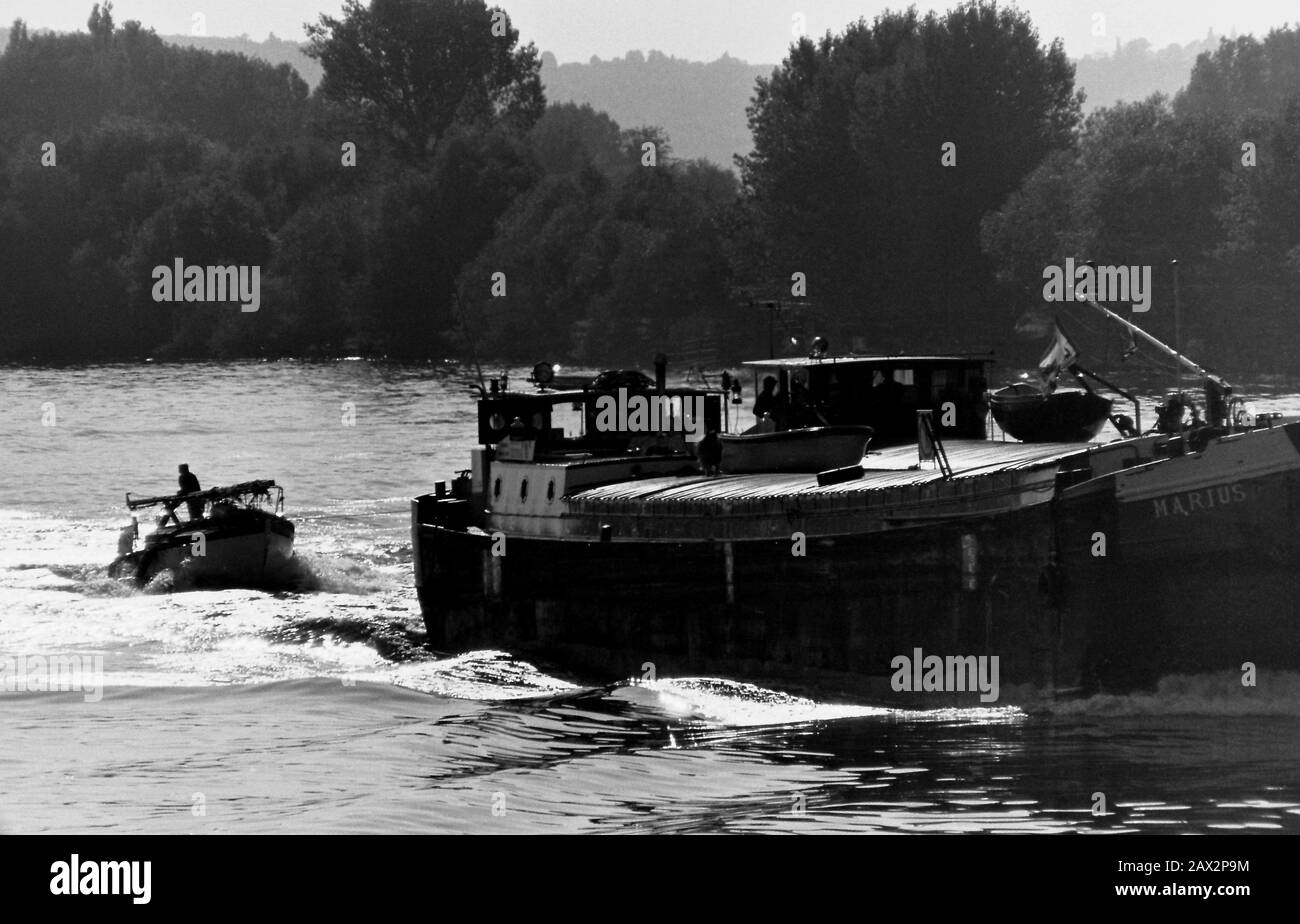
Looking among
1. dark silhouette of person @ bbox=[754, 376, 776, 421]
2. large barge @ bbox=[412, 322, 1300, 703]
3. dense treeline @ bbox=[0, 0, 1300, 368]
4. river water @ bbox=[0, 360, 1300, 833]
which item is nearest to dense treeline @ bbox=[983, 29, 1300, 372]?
dense treeline @ bbox=[0, 0, 1300, 368]

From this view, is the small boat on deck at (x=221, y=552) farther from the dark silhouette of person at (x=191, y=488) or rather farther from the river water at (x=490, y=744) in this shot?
the dark silhouette of person at (x=191, y=488)

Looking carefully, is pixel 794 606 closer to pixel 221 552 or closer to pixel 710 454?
pixel 710 454

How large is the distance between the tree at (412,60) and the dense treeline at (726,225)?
763cm

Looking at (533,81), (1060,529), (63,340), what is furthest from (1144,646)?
(533,81)

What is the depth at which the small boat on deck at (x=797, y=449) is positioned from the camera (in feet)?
110

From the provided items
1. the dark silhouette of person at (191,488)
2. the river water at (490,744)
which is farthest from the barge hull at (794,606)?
the dark silhouette of person at (191,488)

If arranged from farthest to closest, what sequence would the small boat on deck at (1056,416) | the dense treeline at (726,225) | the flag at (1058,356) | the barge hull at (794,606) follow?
the dense treeline at (726,225) < the small boat on deck at (1056,416) < the flag at (1058,356) < the barge hull at (794,606)

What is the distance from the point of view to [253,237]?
454ft

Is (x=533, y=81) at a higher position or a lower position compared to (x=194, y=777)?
higher

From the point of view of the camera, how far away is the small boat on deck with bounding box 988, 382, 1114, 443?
116 feet

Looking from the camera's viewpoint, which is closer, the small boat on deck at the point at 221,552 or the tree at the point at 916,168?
the small boat on deck at the point at 221,552

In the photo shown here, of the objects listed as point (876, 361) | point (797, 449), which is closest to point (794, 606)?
point (797, 449)

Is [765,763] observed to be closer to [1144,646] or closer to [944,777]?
[944,777]

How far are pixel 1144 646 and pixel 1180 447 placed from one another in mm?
2934
